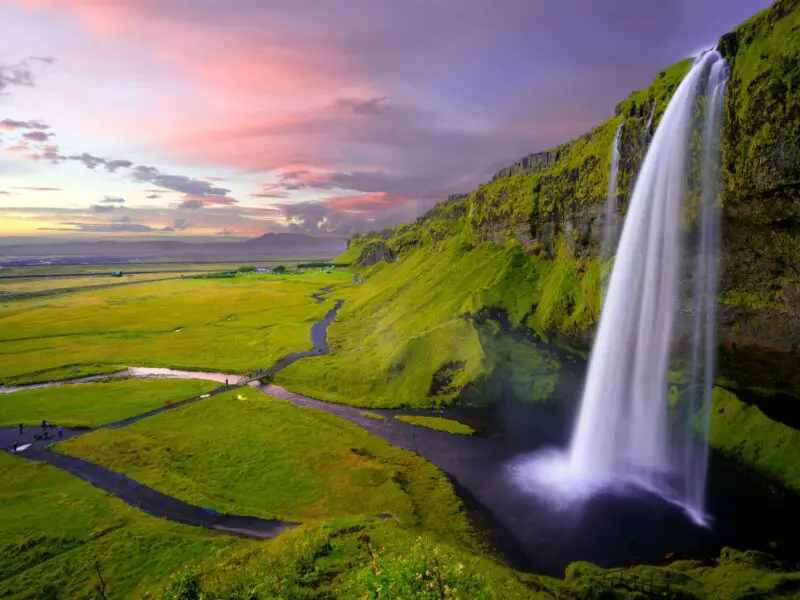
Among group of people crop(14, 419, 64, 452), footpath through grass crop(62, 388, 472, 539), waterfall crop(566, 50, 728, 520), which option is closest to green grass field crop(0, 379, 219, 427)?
group of people crop(14, 419, 64, 452)

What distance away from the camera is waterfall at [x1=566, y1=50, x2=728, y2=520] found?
152 ft

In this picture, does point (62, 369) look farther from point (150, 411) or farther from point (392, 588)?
point (392, 588)

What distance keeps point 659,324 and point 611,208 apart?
25322 millimetres

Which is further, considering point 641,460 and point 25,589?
point 641,460

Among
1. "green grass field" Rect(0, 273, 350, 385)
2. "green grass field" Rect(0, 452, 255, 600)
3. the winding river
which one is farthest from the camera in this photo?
"green grass field" Rect(0, 273, 350, 385)

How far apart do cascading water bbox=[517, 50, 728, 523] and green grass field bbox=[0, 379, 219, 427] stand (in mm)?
62393

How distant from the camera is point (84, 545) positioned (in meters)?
35.7

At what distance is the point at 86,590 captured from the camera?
1201 inches

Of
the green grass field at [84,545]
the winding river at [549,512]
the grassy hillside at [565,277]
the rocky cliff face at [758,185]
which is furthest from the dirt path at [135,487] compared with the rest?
the rocky cliff face at [758,185]

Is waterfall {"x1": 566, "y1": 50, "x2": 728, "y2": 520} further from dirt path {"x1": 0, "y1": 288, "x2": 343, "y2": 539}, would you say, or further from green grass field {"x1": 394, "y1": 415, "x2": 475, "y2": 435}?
dirt path {"x1": 0, "y1": 288, "x2": 343, "y2": 539}

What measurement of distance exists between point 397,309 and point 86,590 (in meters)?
94.8

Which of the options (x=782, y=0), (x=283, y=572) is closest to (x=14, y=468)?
(x=283, y=572)

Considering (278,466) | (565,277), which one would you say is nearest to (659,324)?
(565,277)

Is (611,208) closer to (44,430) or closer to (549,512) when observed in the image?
(549,512)
